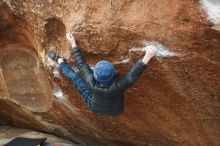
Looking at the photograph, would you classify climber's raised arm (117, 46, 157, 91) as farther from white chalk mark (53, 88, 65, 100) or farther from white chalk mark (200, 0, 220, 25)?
white chalk mark (53, 88, 65, 100)

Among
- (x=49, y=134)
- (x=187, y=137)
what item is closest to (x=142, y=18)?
(x=187, y=137)

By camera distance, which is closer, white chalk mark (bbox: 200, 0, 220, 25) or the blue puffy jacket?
white chalk mark (bbox: 200, 0, 220, 25)

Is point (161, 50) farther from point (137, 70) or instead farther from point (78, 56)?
point (78, 56)

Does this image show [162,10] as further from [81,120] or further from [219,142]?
[81,120]

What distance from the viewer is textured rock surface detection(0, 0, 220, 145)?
3.55m

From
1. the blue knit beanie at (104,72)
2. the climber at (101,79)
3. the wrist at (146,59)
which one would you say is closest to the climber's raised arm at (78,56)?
the climber at (101,79)

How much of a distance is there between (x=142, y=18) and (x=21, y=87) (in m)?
1.97

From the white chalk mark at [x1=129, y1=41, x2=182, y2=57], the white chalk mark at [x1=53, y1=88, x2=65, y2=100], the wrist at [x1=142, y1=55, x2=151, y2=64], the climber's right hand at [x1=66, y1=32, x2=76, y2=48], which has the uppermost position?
the climber's right hand at [x1=66, y1=32, x2=76, y2=48]

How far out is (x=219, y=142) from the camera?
4.43 m

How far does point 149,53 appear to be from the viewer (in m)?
3.61

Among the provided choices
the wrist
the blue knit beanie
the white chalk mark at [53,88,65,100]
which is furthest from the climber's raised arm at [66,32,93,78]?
the white chalk mark at [53,88,65,100]

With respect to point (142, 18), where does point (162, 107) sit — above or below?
below

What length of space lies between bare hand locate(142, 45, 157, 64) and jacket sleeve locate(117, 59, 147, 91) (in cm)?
5

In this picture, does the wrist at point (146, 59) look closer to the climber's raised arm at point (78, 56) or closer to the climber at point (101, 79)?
the climber at point (101, 79)
